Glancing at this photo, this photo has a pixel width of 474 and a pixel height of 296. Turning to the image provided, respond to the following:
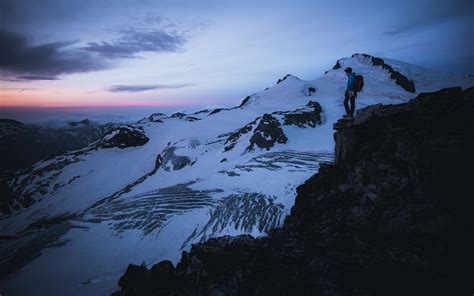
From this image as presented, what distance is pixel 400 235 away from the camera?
924 centimetres

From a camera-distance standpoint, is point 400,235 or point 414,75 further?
point 414,75

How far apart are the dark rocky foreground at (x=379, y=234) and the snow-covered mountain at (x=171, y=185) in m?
9.90

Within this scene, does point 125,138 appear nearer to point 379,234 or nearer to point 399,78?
point 379,234

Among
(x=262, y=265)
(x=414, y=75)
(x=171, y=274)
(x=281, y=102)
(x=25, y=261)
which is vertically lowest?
(x=25, y=261)

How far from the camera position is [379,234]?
9.76 meters

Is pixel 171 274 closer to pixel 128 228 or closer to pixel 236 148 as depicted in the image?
pixel 128 228

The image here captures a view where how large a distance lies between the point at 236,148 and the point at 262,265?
4109 centimetres

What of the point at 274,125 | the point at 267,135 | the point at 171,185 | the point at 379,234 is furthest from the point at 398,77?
the point at 379,234

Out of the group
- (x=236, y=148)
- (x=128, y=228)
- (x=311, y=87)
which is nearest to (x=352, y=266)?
(x=128, y=228)

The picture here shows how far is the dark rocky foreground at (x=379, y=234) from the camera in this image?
798cm

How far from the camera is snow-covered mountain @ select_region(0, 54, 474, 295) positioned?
75.6ft

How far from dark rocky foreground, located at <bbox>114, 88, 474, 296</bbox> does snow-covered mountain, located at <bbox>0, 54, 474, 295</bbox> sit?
9904 millimetres

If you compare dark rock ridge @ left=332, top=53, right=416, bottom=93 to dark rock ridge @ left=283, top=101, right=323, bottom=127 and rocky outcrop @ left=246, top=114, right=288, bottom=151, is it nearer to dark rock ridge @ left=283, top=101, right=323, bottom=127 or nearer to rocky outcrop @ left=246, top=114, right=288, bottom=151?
dark rock ridge @ left=283, top=101, right=323, bottom=127

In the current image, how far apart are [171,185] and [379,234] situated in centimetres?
3867
